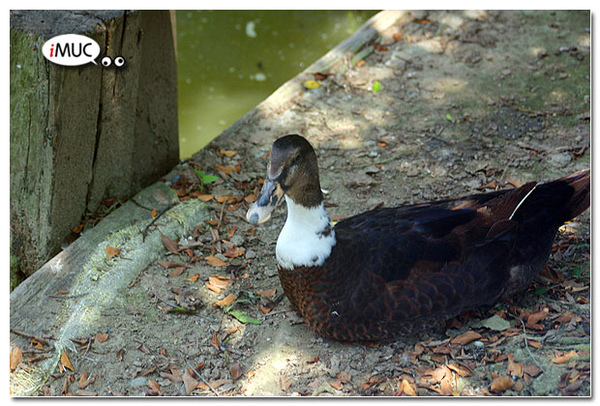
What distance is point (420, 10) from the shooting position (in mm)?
5609

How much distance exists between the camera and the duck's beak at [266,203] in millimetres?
2766

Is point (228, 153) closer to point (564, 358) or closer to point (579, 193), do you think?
point (579, 193)

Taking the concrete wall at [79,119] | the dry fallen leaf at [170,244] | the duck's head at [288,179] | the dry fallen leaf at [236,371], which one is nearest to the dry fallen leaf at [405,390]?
the dry fallen leaf at [236,371]

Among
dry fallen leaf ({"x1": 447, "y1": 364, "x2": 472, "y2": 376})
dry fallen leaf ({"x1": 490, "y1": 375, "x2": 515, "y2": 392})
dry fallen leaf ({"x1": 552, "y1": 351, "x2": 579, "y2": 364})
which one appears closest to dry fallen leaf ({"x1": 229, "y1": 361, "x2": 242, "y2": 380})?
dry fallen leaf ({"x1": 447, "y1": 364, "x2": 472, "y2": 376})

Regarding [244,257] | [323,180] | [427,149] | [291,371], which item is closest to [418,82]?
[427,149]

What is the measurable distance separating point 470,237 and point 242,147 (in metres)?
1.91

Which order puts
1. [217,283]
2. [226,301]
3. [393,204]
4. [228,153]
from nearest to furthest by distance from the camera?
1. [226,301]
2. [217,283]
3. [393,204]
4. [228,153]

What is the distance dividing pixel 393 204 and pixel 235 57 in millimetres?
2844

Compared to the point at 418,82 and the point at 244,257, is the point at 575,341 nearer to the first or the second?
the point at 244,257

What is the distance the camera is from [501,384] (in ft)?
9.27

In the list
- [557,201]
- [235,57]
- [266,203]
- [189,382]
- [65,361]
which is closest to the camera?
[266,203]

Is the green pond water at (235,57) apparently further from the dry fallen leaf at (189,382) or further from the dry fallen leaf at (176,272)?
the dry fallen leaf at (189,382)

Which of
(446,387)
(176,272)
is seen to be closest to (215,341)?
(176,272)

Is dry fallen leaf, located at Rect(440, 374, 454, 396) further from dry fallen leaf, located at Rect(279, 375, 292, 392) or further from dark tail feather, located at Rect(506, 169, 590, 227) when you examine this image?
dark tail feather, located at Rect(506, 169, 590, 227)
